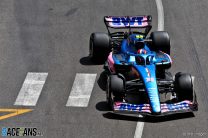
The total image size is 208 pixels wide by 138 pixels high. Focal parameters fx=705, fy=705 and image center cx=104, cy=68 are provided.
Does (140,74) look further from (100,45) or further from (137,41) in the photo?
(100,45)

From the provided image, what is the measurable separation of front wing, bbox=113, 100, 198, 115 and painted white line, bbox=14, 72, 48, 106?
132 inches

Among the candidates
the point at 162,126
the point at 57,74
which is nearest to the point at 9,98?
the point at 57,74

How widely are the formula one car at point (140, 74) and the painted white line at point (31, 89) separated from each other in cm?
232

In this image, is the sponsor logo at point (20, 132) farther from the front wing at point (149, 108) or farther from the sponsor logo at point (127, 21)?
the sponsor logo at point (127, 21)

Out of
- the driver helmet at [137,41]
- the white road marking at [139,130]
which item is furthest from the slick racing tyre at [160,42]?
the white road marking at [139,130]

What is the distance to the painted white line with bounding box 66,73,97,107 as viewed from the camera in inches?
944

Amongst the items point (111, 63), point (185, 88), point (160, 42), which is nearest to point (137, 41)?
point (111, 63)

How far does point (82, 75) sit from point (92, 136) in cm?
473

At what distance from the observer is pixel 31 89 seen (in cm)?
2498

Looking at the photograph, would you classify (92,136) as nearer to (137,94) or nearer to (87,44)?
(137,94)

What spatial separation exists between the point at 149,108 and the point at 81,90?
3486 millimetres

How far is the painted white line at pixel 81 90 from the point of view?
2397cm

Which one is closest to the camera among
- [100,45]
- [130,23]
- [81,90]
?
[81,90]

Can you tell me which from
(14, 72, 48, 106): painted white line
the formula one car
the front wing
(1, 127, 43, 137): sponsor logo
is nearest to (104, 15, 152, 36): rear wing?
the formula one car
